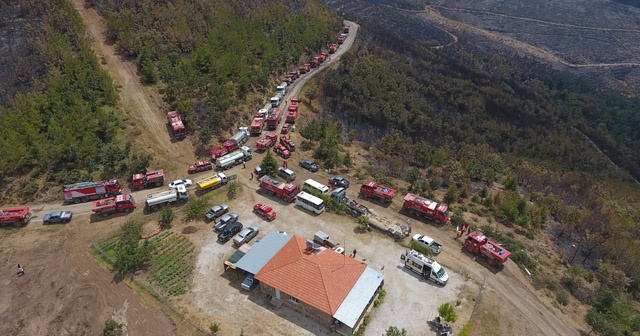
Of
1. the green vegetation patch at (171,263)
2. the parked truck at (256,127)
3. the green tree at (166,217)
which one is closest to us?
the green vegetation patch at (171,263)

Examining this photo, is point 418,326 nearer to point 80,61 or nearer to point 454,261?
point 454,261

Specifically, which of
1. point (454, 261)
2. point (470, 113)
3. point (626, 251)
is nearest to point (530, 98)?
point (470, 113)

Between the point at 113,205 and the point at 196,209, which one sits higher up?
the point at 113,205

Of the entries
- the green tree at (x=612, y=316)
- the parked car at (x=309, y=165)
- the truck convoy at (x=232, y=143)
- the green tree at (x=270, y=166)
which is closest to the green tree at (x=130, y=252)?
the green tree at (x=270, y=166)

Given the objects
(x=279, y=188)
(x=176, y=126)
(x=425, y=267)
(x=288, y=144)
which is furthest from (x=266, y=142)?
(x=425, y=267)

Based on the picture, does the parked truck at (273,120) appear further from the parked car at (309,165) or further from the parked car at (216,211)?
the parked car at (216,211)

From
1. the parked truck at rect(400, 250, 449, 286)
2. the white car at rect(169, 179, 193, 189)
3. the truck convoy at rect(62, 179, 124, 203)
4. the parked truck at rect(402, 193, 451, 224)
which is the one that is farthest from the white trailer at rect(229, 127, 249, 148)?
the parked truck at rect(400, 250, 449, 286)

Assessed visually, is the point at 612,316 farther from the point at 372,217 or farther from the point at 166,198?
the point at 166,198
